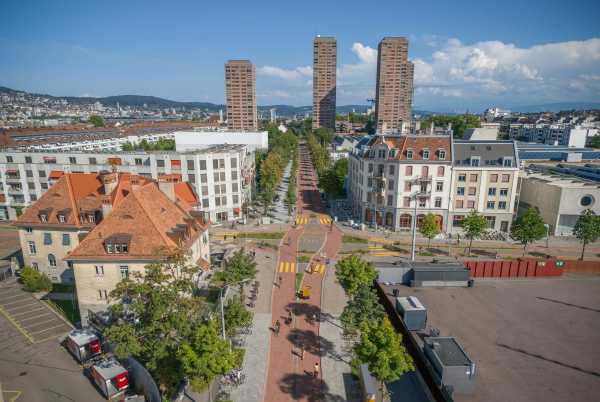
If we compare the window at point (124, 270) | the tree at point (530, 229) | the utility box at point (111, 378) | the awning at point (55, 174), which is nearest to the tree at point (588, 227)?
the tree at point (530, 229)

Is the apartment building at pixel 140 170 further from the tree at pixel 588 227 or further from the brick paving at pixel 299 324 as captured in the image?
the tree at pixel 588 227

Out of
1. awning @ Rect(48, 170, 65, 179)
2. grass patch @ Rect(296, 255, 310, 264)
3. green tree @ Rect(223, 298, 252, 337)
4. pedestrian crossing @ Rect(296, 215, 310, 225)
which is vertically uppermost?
awning @ Rect(48, 170, 65, 179)

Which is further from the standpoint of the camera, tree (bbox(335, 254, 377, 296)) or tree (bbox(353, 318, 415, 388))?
tree (bbox(335, 254, 377, 296))

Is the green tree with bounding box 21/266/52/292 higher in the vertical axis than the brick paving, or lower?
higher

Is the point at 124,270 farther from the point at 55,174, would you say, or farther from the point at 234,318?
the point at 55,174

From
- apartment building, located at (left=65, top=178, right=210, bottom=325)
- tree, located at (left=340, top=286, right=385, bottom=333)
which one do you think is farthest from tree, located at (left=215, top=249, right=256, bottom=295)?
tree, located at (left=340, top=286, right=385, bottom=333)

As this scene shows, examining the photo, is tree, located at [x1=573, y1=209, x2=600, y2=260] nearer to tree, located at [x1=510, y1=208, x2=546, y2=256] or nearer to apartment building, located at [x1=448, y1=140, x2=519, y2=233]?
tree, located at [x1=510, y1=208, x2=546, y2=256]

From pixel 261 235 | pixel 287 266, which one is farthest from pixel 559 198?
pixel 261 235

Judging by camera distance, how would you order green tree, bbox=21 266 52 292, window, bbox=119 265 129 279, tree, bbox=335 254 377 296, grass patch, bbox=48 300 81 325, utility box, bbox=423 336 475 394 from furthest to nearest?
green tree, bbox=21 266 52 292, grass patch, bbox=48 300 81 325, window, bbox=119 265 129 279, tree, bbox=335 254 377 296, utility box, bbox=423 336 475 394
